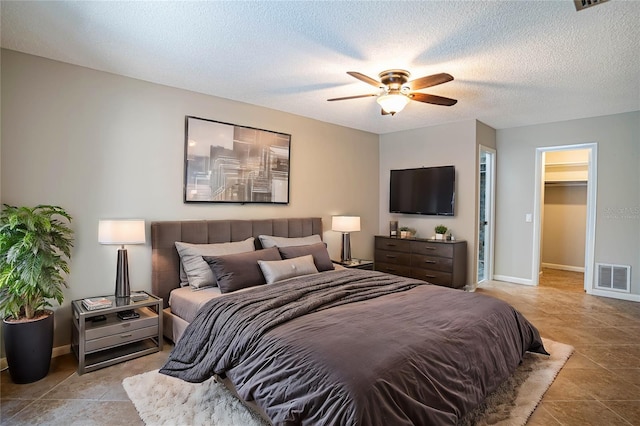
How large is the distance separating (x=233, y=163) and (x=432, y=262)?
313cm

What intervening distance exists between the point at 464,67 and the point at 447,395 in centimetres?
269

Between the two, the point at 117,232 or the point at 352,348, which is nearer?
the point at 352,348

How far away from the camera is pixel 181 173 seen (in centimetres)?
372

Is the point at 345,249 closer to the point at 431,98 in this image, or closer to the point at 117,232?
the point at 431,98

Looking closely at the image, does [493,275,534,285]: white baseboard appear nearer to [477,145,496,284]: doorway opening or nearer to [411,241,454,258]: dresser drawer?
[477,145,496,284]: doorway opening

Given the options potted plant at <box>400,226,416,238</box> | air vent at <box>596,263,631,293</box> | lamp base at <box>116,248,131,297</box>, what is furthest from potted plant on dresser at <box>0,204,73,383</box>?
air vent at <box>596,263,631,293</box>

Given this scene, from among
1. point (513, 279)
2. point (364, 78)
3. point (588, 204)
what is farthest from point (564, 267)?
point (364, 78)

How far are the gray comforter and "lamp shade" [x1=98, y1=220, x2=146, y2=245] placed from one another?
977mm

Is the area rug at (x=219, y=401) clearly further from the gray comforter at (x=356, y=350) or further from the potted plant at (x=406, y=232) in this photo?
the potted plant at (x=406, y=232)

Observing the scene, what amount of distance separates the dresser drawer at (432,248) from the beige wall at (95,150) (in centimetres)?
256

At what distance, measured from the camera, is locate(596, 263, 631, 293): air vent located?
4793 millimetres

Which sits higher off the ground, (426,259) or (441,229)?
(441,229)

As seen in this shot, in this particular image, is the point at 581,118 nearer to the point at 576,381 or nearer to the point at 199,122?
the point at 576,381

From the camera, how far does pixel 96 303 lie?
2877mm
